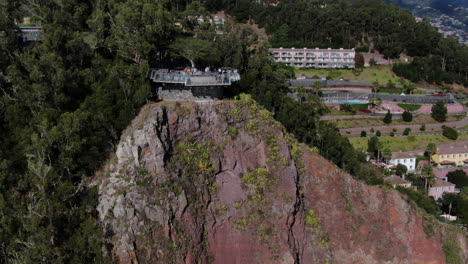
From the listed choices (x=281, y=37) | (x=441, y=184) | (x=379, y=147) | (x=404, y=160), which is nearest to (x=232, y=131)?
(x=379, y=147)

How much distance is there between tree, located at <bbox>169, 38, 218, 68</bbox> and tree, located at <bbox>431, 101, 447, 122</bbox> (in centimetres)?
4675

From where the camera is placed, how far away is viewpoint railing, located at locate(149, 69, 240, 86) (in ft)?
112

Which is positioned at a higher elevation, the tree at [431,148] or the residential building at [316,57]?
the residential building at [316,57]

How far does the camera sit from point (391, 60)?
97438 mm

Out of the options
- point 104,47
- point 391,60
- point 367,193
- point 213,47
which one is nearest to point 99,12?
point 104,47

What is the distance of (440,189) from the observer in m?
60.0

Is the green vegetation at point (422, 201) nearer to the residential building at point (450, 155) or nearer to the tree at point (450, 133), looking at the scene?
the residential building at point (450, 155)

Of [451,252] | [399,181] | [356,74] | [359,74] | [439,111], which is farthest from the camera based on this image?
[359,74]

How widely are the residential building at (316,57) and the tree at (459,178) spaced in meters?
34.7

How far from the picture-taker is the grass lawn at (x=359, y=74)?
8769 centimetres

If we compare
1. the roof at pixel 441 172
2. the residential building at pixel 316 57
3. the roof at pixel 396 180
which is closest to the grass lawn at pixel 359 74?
the residential building at pixel 316 57

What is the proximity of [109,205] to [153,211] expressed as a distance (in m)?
2.63

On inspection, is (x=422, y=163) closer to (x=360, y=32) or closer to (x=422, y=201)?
(x=422, y=201)

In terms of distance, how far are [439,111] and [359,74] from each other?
19.6m
